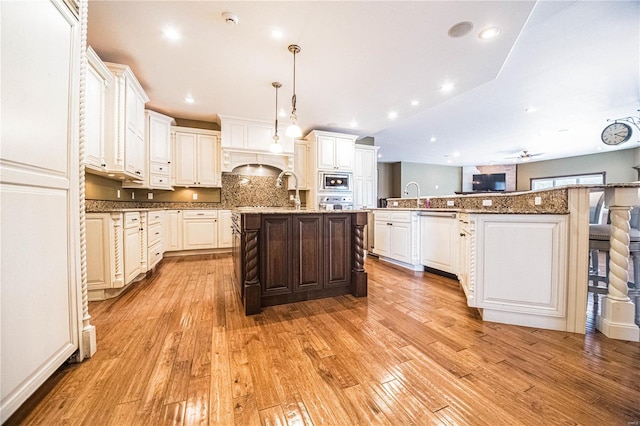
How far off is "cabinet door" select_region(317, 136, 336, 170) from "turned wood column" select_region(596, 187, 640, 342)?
13.1 ft

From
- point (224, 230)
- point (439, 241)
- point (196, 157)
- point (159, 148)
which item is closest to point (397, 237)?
point (439, 241)

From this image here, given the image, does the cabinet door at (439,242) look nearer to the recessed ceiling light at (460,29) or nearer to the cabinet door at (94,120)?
the recessed ceiling light at (460,29)

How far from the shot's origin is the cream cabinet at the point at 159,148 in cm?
401

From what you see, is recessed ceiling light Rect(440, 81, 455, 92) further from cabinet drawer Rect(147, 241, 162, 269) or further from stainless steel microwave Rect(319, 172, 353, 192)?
cabinet drawer Rect(147, 241, 162, 269)

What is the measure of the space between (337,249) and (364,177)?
3666 millimetres

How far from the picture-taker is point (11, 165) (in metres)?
1.04

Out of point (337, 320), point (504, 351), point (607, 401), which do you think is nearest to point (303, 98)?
point (337, 320)

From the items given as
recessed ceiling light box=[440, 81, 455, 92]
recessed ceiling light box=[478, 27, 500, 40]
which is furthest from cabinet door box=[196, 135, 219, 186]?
recessed ceiling light box=[478, 27, 500, 40]

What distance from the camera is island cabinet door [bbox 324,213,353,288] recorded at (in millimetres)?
2510

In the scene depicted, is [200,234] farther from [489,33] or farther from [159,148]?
[489,33]

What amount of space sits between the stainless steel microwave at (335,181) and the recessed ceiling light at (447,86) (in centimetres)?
239

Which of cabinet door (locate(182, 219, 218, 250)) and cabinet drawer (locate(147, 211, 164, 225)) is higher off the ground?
cabinet drawer (locate(147, 211, 164, 225))

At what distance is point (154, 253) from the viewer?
3.61 m

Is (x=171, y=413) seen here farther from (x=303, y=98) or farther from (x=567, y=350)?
(x=303, y=98)
